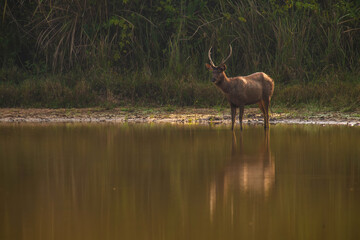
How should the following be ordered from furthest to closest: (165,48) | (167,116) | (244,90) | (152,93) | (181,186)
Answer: (165,48), (152,93), (167,116), (244,90), (181,186)

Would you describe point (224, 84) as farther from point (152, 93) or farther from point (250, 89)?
point (152, 93)

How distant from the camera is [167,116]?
1631cm

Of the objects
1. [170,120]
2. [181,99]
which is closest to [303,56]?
[181,99]

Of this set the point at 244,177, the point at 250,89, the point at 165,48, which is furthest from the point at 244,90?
the point at 165,48

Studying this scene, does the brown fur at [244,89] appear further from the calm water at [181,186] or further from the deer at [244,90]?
the calm water at [181,186]

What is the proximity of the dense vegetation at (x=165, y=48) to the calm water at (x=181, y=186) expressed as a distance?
18.1 feet

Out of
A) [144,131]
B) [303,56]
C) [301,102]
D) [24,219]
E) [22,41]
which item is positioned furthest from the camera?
[22,41]

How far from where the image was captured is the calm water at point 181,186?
5.70 m

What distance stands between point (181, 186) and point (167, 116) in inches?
348

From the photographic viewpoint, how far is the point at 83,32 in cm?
2023

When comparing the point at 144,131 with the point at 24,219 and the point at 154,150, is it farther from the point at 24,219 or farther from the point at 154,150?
the point at 24,219

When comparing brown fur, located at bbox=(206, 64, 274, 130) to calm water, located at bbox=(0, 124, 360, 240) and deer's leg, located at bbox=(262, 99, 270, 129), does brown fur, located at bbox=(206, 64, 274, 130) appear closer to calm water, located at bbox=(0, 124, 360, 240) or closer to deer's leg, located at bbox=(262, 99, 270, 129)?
deer's leg, located at bbox=(262, 99, 270, 129)

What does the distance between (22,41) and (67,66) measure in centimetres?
211

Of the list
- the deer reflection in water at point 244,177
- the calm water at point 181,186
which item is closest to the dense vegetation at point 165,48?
the calm water at point 181,186
